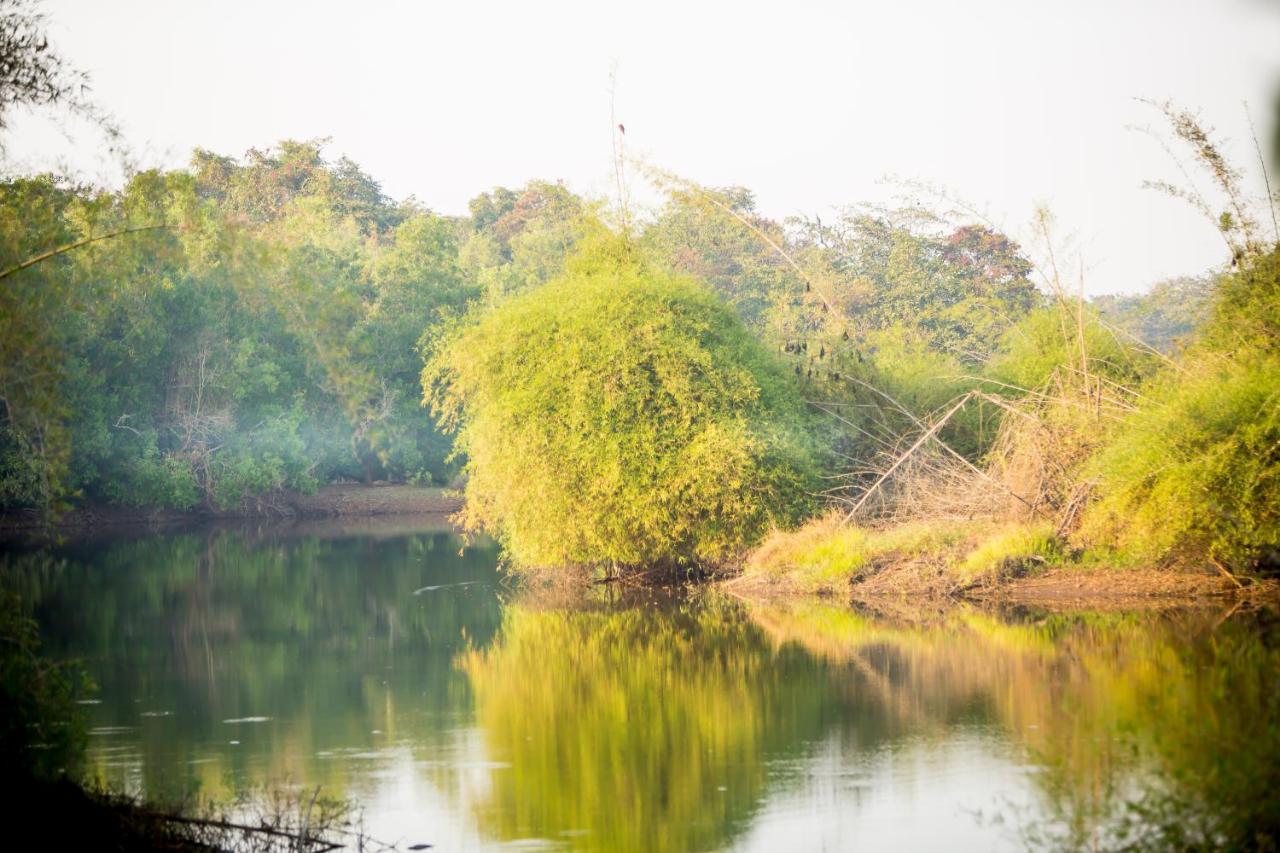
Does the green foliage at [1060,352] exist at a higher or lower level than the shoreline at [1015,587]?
higher

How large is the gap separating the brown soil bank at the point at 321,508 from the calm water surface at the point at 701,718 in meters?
20.5

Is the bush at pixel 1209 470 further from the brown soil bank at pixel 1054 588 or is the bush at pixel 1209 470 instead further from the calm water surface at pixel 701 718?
the calm water surface at pixel 701 718

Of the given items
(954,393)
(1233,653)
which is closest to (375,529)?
(954,393)

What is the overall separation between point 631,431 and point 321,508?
26947 mm

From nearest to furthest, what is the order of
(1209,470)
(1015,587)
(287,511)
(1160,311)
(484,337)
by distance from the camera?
1. (1209,470)
2. (1015,587)
3. (484,337)
4. (287,511)
5. (1160,311)

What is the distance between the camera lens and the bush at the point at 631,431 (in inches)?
918

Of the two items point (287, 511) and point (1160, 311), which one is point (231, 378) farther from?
point (1160, 311)

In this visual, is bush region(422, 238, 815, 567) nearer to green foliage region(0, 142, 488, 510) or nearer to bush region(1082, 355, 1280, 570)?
bush region(1082, 355, 1280, 570)

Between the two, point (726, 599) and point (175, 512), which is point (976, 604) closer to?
point (726, 599)

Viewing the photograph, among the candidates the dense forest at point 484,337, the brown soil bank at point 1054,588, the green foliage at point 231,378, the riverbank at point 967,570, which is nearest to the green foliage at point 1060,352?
the dense forest at point 484,337

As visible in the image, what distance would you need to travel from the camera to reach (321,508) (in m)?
48.4

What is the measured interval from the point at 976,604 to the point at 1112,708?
24.1 ft

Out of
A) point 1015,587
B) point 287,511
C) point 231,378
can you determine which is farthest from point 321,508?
point 1015,587

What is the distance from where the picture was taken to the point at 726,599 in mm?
22891
